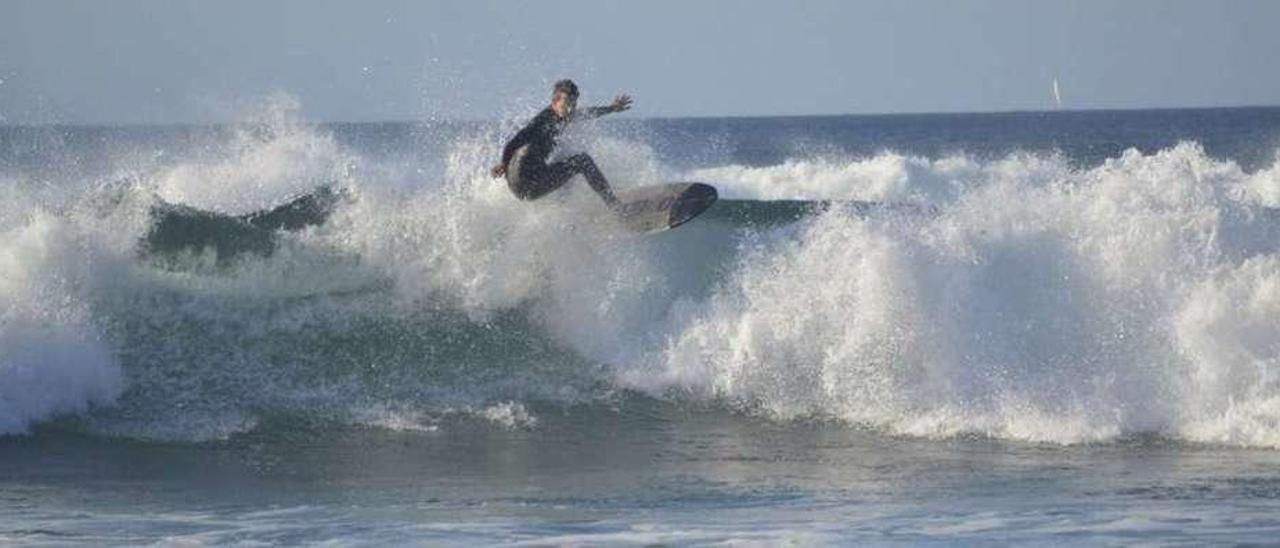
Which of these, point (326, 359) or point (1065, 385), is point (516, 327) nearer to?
point (326, 359)

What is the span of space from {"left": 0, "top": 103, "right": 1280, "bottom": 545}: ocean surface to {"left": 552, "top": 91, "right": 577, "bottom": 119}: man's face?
1.67ft

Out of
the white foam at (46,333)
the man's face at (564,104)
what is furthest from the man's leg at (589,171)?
the white foam at (46,333)

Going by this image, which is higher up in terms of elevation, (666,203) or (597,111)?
(597,111)

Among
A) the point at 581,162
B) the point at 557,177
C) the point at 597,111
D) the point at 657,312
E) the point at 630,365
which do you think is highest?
the point at 597,111

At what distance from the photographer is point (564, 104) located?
1377cm

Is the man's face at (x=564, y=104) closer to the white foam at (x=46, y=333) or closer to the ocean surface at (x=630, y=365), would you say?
the ocean surface at (x=630, y=365)

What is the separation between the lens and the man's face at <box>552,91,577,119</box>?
13.8m

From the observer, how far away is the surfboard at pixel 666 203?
46.9 ft

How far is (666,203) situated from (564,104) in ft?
3.97

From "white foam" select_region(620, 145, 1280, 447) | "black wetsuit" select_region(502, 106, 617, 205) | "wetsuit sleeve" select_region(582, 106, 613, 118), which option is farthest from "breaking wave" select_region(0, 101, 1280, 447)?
"wetsuit sleeve" select_region(582, 106, 613, 118)

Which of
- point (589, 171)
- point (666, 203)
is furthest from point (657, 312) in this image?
point (589, 171)

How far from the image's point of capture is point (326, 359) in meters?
15.2

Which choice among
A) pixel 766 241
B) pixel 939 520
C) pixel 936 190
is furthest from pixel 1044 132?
pixel 939 520

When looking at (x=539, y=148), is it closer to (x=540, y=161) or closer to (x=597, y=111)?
(x=540, y=161)
